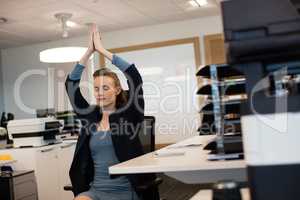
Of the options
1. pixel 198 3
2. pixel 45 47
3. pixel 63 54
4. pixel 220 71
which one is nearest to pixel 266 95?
pixel 220 71

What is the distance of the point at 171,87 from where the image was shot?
5.82 m

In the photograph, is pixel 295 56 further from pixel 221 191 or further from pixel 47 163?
pixel 47 163

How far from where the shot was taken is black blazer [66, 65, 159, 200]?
2043 mm

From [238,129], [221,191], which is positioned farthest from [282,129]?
[238,129]

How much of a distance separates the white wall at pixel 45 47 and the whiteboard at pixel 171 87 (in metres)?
0.18

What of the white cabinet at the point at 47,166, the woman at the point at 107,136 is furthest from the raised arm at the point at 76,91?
the white cabinet at the point at 47,166

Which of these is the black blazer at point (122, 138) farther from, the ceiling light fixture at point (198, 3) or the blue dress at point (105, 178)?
the ceiling light fixture at point (198, 3)

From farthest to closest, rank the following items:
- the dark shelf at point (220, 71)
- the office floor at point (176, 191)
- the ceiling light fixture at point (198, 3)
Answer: the ceiling light fixture at point (198, 3)
the office floor at point (176, 191)
the dark shelf at point (220, 71)

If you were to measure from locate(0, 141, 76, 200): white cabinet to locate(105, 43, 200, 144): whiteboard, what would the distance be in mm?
1917

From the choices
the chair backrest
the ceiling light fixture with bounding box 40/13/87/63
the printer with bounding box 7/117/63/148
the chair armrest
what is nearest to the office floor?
the printer with bounding box 7/117/63/148

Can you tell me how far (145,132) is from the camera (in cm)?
254

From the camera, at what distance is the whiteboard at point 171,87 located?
5711 mm

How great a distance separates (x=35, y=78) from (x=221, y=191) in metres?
6.07

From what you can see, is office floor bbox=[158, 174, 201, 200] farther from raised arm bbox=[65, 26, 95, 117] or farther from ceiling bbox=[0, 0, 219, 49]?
ceiling bbox=[0, 0, 219, 49]
